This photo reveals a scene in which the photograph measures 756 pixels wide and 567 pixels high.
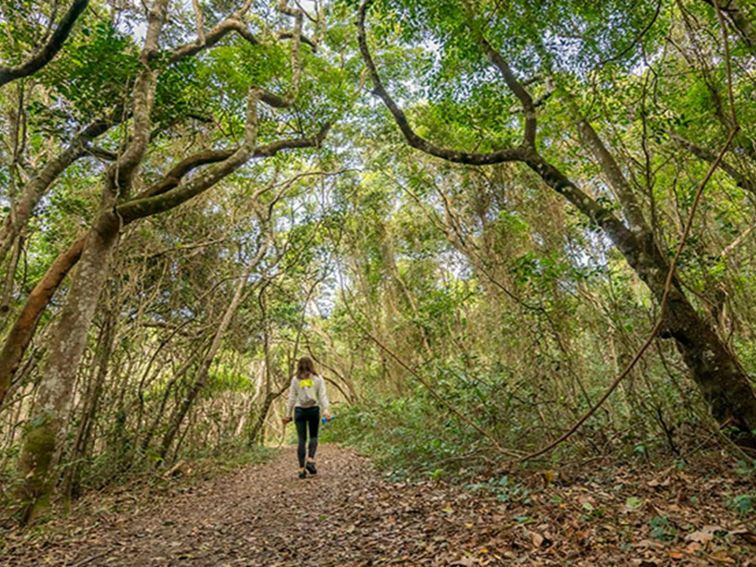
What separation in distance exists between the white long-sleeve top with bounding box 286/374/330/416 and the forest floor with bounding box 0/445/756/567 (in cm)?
137

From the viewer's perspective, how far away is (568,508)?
3.23m

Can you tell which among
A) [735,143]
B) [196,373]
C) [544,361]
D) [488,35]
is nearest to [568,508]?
[544,361]

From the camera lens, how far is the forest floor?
8.55 feet

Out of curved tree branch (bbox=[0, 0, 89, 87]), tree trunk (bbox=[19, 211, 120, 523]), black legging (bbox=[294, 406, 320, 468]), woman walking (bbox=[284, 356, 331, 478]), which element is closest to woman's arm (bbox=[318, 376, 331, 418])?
woman walking (bbox=[284, 356, 331, 478])

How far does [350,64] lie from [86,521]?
10.0 m

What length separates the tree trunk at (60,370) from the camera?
174 inches

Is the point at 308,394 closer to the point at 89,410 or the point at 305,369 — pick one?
the point at 305,369

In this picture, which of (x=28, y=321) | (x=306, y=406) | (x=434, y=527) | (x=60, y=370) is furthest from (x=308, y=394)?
(x=28, y=321)

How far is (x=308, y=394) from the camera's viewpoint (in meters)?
6.40

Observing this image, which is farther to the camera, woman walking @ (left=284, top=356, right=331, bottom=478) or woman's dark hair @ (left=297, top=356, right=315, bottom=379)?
woman's dark hair @ (left=297, top=356, right=315, bottom=379)

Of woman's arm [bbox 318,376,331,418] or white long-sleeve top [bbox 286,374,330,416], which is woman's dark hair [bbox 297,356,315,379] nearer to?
white long-sleeve top [bbox 286,374,330,416]

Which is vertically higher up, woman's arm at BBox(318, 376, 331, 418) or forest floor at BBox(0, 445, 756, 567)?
woman's arm at BBox(318, 376, 331, 418)

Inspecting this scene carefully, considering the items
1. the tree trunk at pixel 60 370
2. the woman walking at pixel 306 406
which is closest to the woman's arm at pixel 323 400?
the woman walking at pixel 306 406

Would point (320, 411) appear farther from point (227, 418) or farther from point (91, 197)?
point (91, 197)
